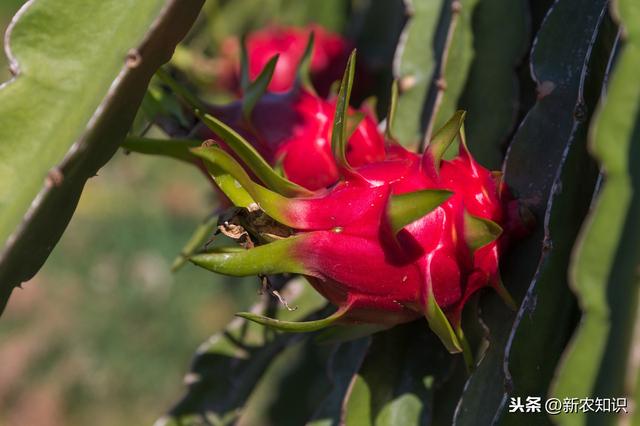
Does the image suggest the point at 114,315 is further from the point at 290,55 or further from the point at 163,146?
the point at 163,146

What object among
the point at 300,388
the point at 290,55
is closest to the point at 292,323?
the point at 290,55

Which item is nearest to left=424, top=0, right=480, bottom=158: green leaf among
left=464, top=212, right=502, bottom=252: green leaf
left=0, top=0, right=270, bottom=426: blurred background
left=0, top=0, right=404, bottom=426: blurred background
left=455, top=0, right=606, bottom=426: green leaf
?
left=455, top=0, right=606, bottom=426: green leaf

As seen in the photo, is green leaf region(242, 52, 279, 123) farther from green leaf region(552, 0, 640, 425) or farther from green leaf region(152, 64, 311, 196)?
green leaf region(552, 0, 640, 425)

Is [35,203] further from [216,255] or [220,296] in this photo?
[220,296]

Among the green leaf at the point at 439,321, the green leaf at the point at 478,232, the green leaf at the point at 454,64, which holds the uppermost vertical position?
the green leaf at the point at 454,64

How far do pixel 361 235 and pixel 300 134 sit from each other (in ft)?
0.78

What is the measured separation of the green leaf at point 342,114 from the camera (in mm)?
705

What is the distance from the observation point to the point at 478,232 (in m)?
0.72

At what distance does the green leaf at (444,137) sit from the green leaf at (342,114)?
0.08 metres

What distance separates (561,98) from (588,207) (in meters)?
0.13

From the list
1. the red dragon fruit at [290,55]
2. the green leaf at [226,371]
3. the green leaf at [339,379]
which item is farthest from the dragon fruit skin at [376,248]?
the red dragon fruit at [290,55]

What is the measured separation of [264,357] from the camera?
112cm

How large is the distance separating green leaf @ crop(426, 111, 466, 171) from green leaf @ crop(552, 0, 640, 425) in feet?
0.66

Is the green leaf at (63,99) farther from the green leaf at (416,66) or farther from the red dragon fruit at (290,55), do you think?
the red dragon fruit at (290,55)
